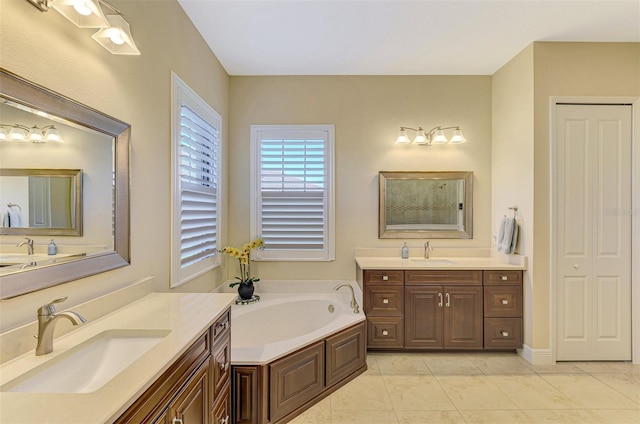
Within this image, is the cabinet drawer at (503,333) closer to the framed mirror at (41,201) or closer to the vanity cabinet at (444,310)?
the vanity cabinet at (444,310)

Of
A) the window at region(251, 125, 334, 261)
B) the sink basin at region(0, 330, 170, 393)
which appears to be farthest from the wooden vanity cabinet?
the sink basin at region(0, 330, 170, 393)

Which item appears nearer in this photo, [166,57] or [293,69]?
[166,57]

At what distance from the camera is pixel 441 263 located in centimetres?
319

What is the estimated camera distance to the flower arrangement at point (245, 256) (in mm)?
3113

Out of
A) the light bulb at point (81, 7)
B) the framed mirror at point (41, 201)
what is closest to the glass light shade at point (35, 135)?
the framed mirror at point (41, 201)

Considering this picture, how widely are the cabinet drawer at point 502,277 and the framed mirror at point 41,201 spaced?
10.5 feet

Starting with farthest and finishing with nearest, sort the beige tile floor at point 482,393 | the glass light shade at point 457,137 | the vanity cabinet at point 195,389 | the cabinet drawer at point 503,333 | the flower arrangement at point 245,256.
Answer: the glass light shade at point 457,137, the flower arrangement at point 245,256, the cabinet drawer at point 503,333, the beige tile floor at point 482,393, the vanity cabinet at point 195,389

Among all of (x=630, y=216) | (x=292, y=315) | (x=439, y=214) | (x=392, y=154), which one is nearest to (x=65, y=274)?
(x=292, y=315)

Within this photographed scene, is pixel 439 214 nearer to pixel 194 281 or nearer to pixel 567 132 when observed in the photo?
pixel 567 132

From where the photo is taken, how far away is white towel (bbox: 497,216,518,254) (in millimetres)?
3025

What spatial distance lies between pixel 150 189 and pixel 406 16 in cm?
231

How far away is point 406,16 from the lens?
2459 millimetres

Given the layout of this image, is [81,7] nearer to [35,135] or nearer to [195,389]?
[35,135]

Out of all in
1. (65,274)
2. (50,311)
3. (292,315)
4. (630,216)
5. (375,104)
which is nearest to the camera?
(50,311)
